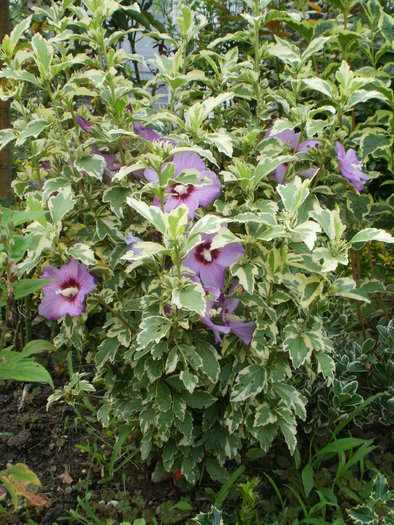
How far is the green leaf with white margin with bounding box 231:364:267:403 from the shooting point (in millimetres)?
1524

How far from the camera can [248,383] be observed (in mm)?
1532

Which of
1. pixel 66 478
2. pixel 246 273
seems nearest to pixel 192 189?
pixel 246 273

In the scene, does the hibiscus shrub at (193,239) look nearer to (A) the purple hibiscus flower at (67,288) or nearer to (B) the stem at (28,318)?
(A) the purple hibiscus flower at (67,288)

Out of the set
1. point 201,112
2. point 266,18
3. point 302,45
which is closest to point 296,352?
point 201,112

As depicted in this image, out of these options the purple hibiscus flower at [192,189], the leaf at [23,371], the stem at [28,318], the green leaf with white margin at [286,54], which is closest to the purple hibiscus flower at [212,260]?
the purple hibiscus flower at [192,189]

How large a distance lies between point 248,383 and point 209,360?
5.0 inches

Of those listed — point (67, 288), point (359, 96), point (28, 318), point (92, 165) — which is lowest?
point (28, 318)

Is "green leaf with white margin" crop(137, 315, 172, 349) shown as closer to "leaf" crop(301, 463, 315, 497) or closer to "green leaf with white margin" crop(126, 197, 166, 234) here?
"green leaf with white margin" crop(126, 197, 166, 234)

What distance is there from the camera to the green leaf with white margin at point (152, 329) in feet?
4.17

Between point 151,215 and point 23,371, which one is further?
point 23,371

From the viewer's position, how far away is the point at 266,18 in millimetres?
1704

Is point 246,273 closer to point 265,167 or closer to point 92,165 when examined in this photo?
point 265,167

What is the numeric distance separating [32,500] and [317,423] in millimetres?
945

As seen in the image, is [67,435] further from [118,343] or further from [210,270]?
[210,270]
